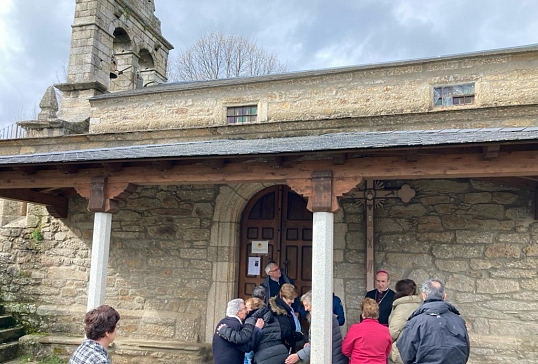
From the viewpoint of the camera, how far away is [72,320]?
689 centimetres

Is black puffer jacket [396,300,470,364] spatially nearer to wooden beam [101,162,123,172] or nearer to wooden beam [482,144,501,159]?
wooden beam [482,144,501,159]

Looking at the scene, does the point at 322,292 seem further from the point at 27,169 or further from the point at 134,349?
the point at 27,169

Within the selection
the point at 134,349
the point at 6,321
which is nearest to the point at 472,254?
the point at 134,349

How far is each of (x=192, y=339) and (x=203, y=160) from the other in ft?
9.00

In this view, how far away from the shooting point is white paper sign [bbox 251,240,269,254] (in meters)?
6.32

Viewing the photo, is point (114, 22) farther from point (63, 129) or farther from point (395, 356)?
point (395, 356)

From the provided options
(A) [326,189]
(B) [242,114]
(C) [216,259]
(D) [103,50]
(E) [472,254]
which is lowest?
(C) [216,259]

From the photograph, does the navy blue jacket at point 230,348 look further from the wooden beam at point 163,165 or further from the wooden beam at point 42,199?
the wooden beam at point 42,199

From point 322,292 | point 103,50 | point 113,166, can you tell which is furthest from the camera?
point 103,50

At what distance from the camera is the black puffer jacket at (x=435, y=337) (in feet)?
9.57

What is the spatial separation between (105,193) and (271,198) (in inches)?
89.8

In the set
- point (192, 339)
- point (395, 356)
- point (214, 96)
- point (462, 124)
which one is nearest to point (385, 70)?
point (462, 124)

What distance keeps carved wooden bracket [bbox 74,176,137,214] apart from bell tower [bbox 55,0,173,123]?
4128 millimetres

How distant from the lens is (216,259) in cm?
632
